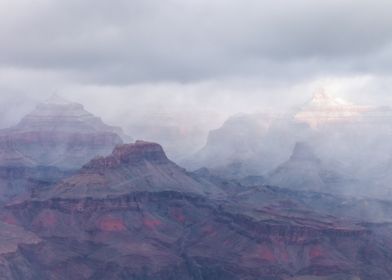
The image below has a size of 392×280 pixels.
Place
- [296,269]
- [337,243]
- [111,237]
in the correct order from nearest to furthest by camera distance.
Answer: [296,269] → [337,243] → [111,237]

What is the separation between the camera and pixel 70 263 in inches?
7047

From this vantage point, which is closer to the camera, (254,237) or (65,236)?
(254,237)

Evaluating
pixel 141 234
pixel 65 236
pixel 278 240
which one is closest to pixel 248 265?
pixel 278 240

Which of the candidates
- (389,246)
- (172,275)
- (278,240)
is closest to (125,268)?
(172,275)

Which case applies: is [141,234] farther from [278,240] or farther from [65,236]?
[278,240]

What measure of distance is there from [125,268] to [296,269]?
41274mm

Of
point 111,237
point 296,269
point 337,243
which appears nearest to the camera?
point 296,269

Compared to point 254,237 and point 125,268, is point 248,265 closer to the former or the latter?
point 254,237

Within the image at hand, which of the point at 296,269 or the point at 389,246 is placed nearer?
the point at 296,269

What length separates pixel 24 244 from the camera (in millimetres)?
179500

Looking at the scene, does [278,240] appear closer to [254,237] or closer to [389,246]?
[254,237]

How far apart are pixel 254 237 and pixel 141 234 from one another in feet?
111

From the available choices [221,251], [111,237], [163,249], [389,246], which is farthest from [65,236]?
[389,246]

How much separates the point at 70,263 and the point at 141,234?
2670 cm
